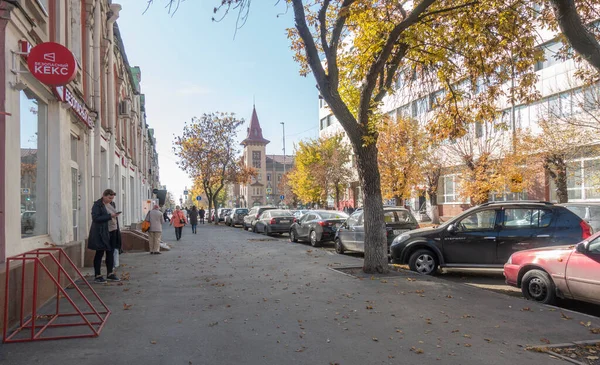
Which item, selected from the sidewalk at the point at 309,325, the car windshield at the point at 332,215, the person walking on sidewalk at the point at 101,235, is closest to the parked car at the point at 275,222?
the car windshield at the point at 332,215

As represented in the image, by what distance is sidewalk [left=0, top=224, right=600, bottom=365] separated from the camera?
15.3 feet

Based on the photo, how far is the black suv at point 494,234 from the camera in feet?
31.9

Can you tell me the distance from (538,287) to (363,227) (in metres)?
6.24

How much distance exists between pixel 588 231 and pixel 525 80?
3.25 m

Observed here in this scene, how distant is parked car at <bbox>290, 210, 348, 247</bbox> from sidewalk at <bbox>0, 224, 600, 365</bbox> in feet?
25.1

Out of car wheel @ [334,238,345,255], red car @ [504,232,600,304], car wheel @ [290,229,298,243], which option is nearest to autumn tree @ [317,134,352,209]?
car wheel @ [290,229,298,243]

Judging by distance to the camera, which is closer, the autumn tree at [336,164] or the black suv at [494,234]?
the black suv at [494,234]

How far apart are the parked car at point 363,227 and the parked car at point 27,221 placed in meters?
8.13

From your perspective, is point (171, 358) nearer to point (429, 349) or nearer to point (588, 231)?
point (429, 349)

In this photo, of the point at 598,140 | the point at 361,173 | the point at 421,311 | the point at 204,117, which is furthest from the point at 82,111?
the point at 204,117

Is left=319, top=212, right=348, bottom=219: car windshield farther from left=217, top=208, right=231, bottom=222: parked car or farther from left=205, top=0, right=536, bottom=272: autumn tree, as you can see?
left=217, top=208, right=231, bottom=222: parked car

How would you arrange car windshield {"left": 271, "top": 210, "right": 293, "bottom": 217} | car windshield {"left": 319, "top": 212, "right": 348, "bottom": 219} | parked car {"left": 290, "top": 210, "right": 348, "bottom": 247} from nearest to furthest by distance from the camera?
parked car {"left": 290, "top": 210, "right": 348, "bottom": 247} < car windshield {"left": 319, "top": 212, "right": 348, "bottom": 219} < car windshield {"left": 271, "top": 210, "right": 293, "bottom": 217}

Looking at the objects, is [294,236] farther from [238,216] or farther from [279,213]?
[238,216]

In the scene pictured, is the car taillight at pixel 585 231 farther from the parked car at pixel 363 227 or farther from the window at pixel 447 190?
the window at pixel 447 190
